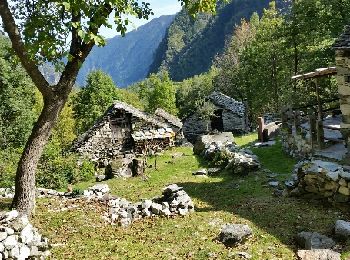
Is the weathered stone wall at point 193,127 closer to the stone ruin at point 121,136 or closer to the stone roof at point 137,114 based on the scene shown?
the stone roof at point 137,114

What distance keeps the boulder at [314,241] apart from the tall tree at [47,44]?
682 cm

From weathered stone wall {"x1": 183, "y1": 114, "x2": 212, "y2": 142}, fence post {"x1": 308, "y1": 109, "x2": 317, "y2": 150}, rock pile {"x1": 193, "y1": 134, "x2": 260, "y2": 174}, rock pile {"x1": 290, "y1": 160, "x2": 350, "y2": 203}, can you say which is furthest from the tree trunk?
weathered stone wall {"x1": 183, "y1": 114, "x2": 212, "y2": 142}

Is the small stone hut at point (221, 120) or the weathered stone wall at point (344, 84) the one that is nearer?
the weathered stone wall at point (344, 84)

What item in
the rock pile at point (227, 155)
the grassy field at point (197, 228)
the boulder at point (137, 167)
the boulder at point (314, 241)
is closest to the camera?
the boulder at point (314, 241)

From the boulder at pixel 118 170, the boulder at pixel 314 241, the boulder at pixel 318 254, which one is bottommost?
the boulder at pixel 318 254

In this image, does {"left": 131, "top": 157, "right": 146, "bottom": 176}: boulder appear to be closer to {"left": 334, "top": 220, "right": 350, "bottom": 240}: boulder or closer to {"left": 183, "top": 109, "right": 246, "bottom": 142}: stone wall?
{"left": 334, "top": 220, "right": 350, "bottom": 240}: boulder

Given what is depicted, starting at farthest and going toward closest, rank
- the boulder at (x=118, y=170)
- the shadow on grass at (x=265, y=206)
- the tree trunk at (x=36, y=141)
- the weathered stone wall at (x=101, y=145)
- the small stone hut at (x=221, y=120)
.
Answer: the small stone hut at (x=221, y=120) → the weathered stone wall at (x=101, y=145) → the boulder at (x=118, y=170) → the shadow on grass at (x=265, y=206) → the tree trunk at (x=36, y=141)

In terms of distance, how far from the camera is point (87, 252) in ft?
31.8

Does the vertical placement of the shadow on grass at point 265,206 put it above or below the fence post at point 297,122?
below

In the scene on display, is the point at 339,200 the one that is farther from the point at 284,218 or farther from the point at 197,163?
the point at 197,163

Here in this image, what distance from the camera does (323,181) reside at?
1255cm

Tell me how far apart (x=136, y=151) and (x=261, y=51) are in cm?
2257

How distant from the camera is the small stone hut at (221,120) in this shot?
45.8m

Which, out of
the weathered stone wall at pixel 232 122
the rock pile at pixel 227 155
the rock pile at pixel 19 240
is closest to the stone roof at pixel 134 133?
the rock pile at pixel 227 155
